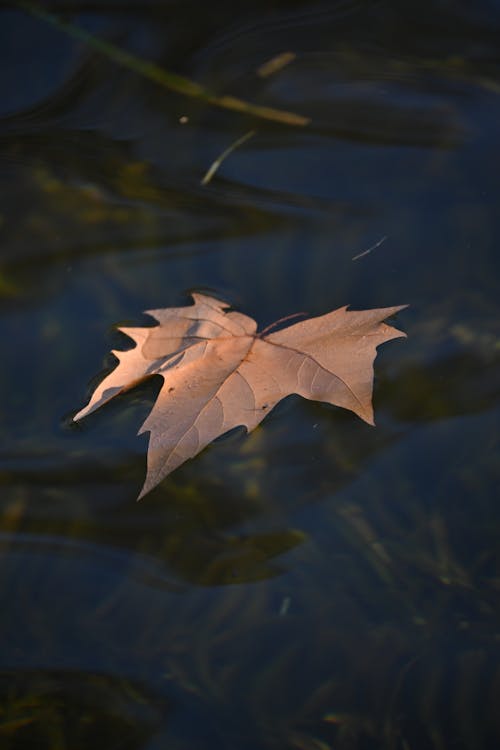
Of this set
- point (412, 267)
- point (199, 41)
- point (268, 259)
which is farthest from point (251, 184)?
point (199, 41)

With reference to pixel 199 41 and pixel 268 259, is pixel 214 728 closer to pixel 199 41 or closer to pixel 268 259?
pixel 268 259

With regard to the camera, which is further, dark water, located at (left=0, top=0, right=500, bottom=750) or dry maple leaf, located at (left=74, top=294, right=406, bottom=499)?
dry maple leaf, located at (left=74, top=294, right=406, bottom=499)

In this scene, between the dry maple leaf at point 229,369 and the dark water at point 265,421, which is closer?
the dark water at point 265,421
